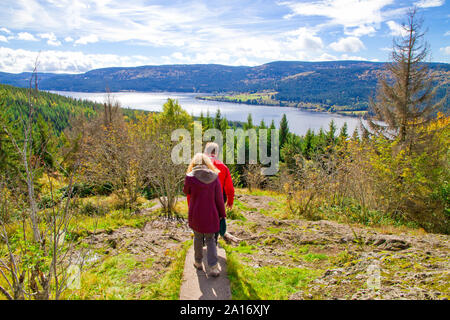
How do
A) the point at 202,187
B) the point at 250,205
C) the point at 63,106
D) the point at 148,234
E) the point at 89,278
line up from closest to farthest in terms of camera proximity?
the point at 202,187
the point at 89,278
the point at 148,234
the point at 250,205
the point at 63,106

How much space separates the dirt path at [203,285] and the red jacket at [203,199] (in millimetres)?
760

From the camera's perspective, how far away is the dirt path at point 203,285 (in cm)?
355

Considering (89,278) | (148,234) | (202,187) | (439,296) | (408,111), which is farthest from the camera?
(408,111)

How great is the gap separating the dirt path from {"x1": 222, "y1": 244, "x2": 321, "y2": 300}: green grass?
0.11m

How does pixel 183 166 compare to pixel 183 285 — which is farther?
pixel 183 166

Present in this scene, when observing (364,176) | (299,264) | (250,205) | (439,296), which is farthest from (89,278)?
(364,176)

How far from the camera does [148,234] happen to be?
6656mm

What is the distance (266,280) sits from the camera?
4203 millimetres

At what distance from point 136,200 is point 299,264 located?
7.92m

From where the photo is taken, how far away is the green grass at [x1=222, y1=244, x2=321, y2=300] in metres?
3.67

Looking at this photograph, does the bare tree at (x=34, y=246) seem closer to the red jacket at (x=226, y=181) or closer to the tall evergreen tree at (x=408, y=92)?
the red jacket at (x=226, y=181)

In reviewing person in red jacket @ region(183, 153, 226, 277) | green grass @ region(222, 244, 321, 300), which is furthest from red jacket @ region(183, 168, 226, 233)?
green grass @ region(222, 244, 321, 300)

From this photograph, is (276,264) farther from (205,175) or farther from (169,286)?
(205,175)
